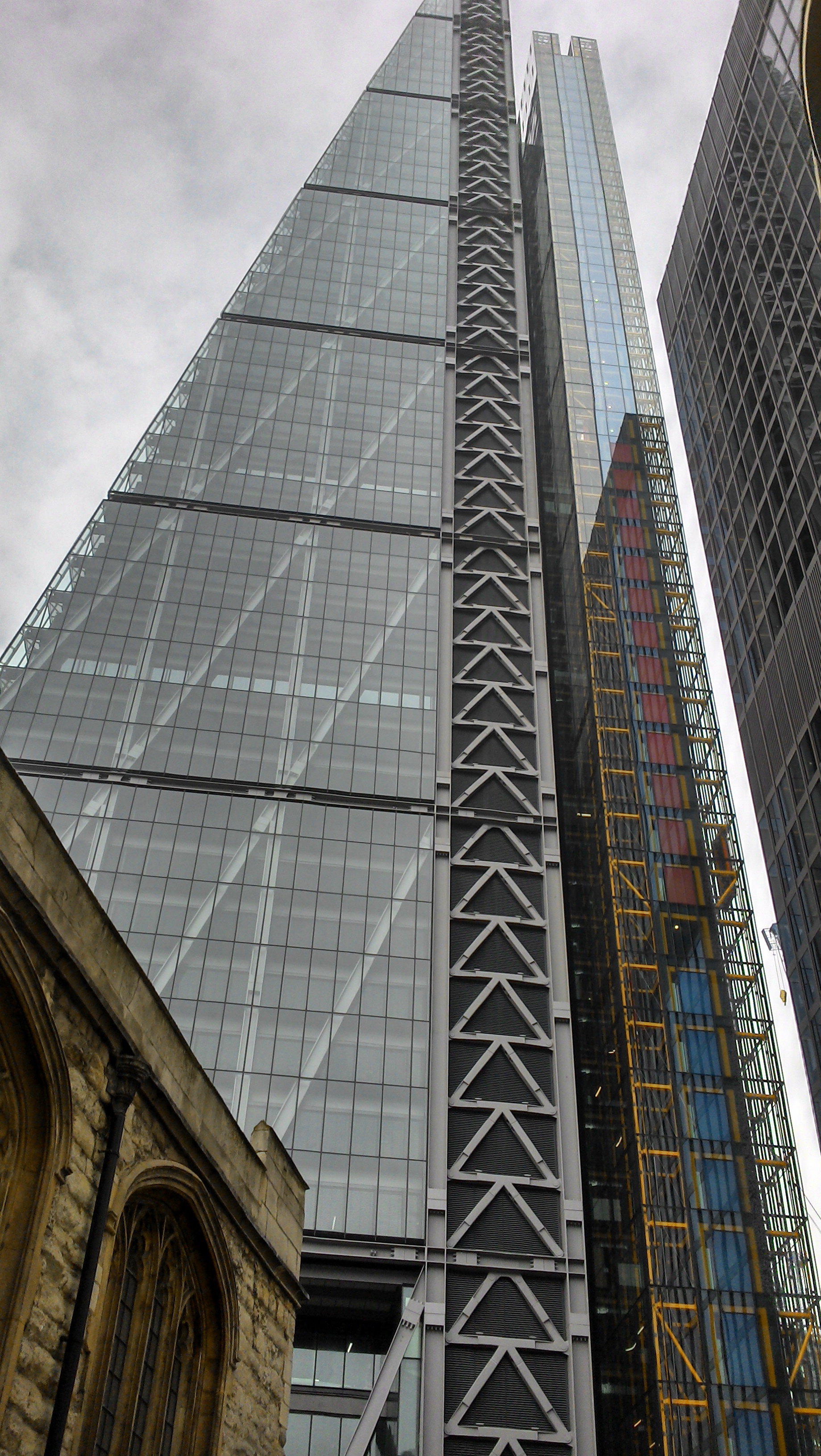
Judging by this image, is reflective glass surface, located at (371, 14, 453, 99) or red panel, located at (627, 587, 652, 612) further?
reflective glass surface, located at (371, 14, 453, 99)

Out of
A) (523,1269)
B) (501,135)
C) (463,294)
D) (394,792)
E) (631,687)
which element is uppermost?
(501,135)

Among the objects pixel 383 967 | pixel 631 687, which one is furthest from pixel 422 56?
pixel 383 967

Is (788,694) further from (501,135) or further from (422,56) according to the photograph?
(422,56)

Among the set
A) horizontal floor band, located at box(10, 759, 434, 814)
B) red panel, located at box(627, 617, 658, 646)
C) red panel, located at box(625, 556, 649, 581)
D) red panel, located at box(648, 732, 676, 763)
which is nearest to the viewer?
horizontal floor band, located at box(10, 759, 434, 814)

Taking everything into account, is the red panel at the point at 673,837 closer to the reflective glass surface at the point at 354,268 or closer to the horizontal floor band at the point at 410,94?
the reflective glass surface at the point at 354,268

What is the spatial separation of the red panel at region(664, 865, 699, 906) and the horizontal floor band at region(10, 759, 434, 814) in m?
14.8

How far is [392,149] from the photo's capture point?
84750mm

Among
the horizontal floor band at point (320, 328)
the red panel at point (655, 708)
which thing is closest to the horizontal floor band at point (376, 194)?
the horizontal floor band at point (320, 328)

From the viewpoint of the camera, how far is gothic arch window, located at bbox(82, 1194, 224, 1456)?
1189 cm

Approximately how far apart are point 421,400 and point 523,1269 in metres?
44.2

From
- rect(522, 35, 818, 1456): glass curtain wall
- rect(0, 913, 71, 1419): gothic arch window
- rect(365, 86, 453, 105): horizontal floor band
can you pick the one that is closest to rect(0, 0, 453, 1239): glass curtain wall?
rect(522, 35, 818, 1456): glass curtain wall

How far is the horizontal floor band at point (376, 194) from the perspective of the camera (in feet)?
261

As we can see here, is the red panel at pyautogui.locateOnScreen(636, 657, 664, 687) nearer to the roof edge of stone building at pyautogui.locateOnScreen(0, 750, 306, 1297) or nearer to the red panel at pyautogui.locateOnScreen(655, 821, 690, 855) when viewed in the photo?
the red panel at pyautogui.locateOnScreen(655, 821, 690, 855)

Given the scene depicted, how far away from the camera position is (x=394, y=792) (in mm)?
51562
